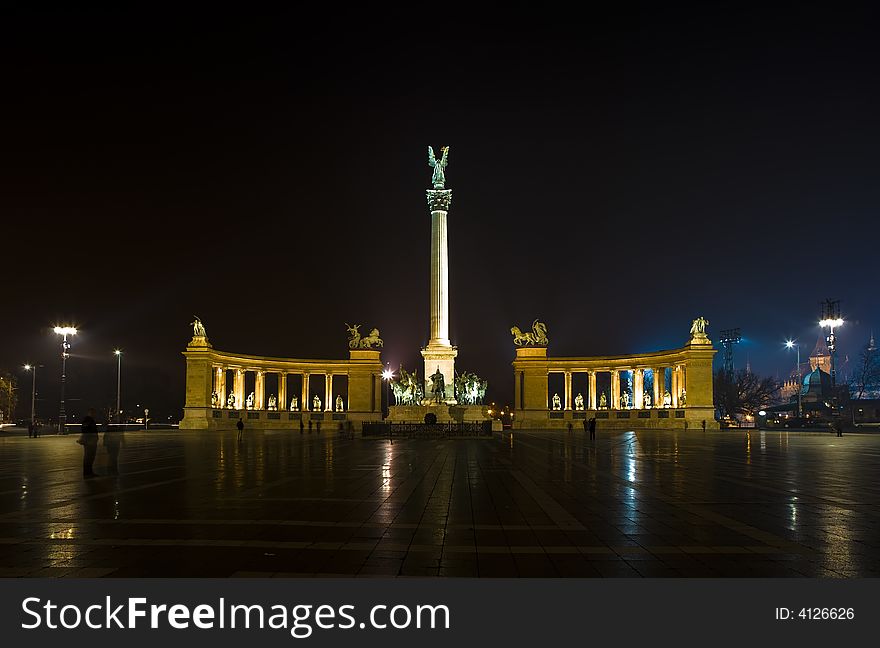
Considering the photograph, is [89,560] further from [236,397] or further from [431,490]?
[236,397]

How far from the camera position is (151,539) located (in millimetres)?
11414

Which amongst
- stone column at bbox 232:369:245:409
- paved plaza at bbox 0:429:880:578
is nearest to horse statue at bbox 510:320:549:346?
stone column at bbox 232:369:245:409

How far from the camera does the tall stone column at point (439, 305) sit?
79188 millimetres

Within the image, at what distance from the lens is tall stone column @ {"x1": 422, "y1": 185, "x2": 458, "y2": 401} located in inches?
3118

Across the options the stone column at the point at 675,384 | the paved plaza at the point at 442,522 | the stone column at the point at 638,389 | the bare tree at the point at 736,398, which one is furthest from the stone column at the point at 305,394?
the paved plaza at the point at 442,522

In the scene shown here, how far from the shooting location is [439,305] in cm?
8094

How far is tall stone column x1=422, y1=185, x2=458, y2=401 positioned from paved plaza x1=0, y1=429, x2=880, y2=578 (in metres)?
53.4

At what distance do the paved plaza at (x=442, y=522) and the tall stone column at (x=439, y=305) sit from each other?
53.4 metres

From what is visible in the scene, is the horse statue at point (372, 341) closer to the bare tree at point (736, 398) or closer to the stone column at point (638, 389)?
the stone column at point (638, 389)

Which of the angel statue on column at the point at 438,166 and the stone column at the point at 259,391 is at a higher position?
the angel statue on column at the point at 438,166

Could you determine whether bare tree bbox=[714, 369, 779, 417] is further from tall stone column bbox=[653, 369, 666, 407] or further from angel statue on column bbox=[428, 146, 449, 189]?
angel statue on column bbox=[428, 146, 449, 189]

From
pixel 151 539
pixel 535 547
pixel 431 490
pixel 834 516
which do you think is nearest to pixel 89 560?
pixel 151 539

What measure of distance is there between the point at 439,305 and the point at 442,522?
68.0m

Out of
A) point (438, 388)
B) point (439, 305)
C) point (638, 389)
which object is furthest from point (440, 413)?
point (638, 389)
